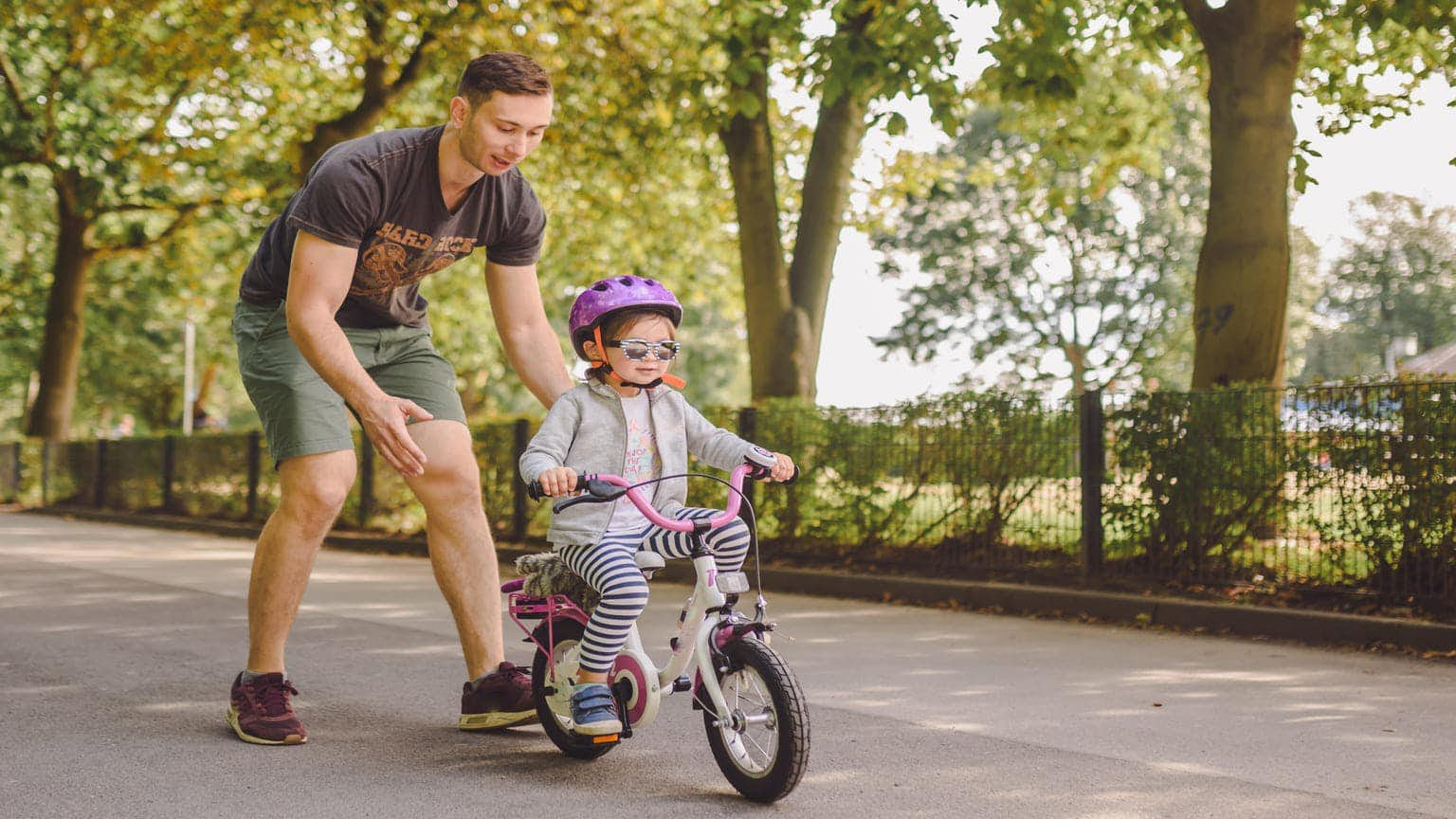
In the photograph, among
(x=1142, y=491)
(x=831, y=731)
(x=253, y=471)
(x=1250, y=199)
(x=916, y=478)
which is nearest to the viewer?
(x=831, y=731)

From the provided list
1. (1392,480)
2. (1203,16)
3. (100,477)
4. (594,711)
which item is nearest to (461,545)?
(594,711)

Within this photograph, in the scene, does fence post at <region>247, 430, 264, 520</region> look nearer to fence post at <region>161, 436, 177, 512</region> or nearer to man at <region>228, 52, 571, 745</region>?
fence post at <region>161, 436, 177, 512</region>

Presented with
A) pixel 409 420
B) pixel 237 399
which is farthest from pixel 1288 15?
pixel 237 399

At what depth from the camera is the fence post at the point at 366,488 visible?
54.5ft

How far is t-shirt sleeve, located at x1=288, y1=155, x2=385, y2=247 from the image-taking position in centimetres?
432

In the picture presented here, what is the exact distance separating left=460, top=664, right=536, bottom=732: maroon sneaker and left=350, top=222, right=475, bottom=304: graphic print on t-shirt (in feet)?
4.37

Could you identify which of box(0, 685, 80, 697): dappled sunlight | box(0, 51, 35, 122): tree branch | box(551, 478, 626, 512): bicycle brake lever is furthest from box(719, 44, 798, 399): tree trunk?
box(0, 51, 35, 122): tree branch

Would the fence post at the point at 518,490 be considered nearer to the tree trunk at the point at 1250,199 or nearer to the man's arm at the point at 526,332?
the tree trunk at the point at 1250,199

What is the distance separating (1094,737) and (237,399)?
63.6 meters

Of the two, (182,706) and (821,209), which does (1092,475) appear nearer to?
(821,209)

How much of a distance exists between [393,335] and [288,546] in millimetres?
791

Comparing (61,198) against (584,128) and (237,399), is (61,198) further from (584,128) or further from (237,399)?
(237,399)

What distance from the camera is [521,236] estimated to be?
485 centimetres

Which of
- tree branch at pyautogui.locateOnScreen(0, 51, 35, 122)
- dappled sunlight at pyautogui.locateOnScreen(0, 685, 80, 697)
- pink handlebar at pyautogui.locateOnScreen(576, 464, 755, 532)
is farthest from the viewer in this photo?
tree branch at pyautogui.locateOnScreen(0, 51, 35, 122)
